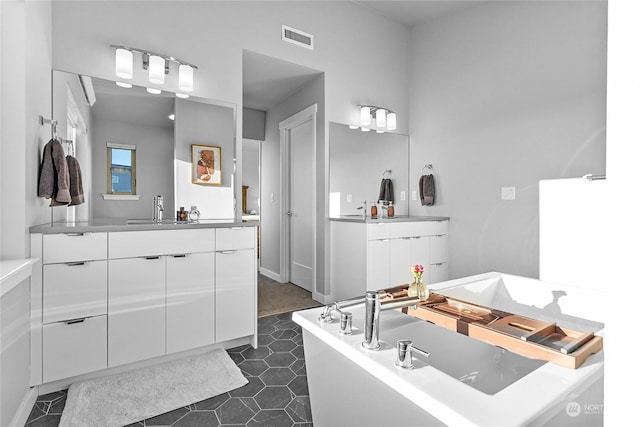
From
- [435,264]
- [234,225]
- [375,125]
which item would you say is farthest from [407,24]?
[234,225]

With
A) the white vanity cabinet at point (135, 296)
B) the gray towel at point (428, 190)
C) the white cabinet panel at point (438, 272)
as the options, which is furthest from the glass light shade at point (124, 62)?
the white cabinet panel at point (438, 272)

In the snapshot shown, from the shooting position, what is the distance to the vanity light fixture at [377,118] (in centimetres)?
367

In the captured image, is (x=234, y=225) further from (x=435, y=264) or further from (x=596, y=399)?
(x=435, y=264)

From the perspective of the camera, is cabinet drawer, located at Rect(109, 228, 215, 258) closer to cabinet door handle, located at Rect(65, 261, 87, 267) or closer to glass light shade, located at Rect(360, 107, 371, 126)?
cabinet door handle, located at Rect(65, 261, 87, 267)

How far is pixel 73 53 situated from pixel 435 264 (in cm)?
359

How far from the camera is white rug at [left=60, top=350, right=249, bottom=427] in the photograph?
1626mm

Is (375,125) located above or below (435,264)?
above

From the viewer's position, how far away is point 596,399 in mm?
873

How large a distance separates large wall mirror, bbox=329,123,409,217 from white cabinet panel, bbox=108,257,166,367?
192cm

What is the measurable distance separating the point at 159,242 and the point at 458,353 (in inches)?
68.7

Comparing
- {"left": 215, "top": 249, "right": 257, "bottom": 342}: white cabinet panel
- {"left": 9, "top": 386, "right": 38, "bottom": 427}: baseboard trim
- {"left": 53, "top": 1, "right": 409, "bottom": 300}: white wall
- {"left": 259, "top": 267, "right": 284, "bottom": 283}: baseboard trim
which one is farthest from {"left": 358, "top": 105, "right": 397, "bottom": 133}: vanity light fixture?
{"left": 9, "top": 386, "right": 38, "bottom": 427}: baseboard trim

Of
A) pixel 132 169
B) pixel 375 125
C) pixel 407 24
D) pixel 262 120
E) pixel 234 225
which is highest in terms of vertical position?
pixel 407 24

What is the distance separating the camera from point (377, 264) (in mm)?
3195

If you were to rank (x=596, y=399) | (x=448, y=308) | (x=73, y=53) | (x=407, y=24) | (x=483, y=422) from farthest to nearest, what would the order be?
(x=407, y=24) → (x=73, y=53) → (x=448, y=308) → (x=596, y=399) → (x=483, y=422)
